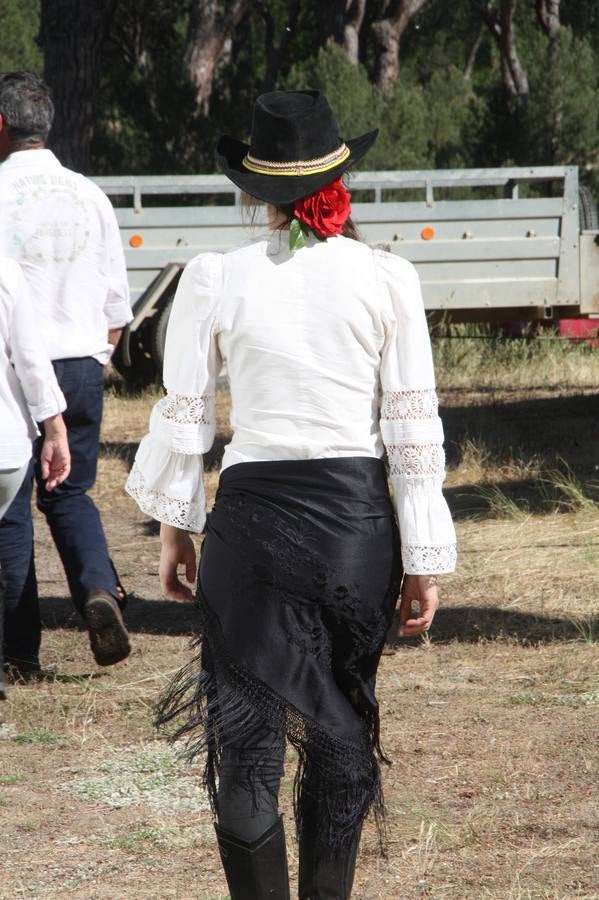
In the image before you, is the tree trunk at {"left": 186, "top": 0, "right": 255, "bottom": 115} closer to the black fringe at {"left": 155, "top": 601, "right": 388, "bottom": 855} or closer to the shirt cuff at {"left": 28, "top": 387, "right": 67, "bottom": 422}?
the shirt cuff at {"left": 28, "top": 387, "right": 67, "bottom": 422}

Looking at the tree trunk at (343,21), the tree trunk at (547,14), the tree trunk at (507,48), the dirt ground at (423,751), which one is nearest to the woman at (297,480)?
the dirt ground at (423,751)

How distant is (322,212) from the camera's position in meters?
2.47

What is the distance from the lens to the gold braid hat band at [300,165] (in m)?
2.48

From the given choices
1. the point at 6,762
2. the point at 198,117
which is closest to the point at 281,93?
the point at 6,762

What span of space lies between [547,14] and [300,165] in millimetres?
25692

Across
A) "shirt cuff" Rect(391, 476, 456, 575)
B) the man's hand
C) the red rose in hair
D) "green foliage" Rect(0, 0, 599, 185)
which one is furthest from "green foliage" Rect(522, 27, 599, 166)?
"shirt cuff" Rect(391, 476, 456, 575)

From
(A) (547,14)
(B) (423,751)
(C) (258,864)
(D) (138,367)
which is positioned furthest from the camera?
(A) (547,14)

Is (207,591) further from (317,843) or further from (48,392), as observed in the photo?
(48,392)

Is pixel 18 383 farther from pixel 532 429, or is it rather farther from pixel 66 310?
pixel 532 429

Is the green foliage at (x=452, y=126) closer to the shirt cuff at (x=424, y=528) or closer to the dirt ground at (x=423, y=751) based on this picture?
the dirt ground at (x=423, y=751)

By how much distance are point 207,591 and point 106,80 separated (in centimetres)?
1731

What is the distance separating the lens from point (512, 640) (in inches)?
193

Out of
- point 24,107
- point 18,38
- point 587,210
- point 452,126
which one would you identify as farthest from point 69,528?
point 18,38

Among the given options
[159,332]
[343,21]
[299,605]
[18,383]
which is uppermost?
[299,605]
